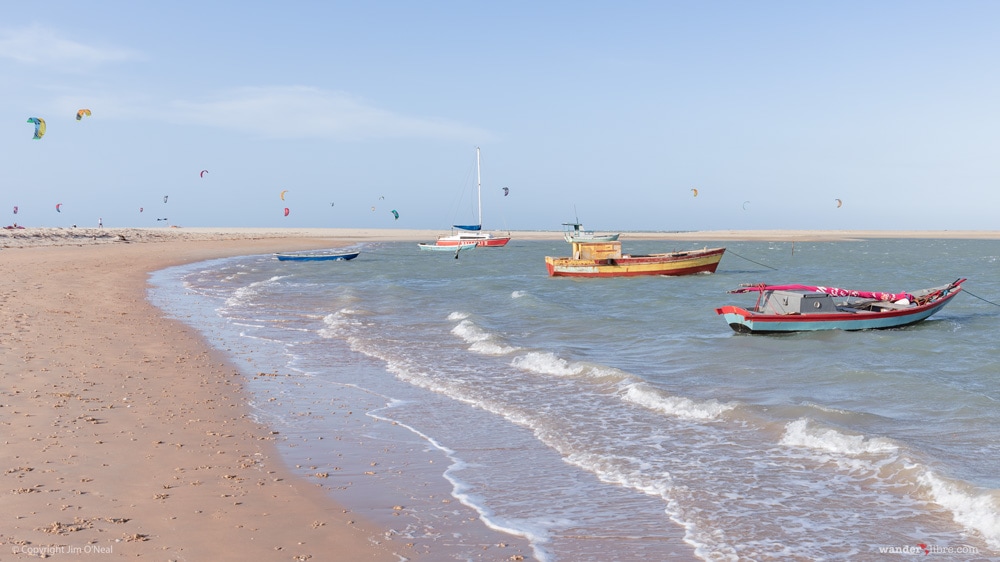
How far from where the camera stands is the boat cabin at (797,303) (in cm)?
1841

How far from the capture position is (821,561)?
5.45 metres

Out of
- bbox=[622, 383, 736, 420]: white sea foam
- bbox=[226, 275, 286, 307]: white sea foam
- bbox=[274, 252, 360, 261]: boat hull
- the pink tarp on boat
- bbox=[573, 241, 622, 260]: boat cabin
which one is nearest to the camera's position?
bbox=[622, 383, 736, 420]: white sea foam

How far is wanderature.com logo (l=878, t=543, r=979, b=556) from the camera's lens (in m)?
5.58

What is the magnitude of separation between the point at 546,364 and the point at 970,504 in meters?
7.71

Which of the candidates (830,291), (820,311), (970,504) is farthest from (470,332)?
(970,504)

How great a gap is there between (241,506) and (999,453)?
7.40m

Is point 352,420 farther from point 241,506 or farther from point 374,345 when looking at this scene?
point 374,345

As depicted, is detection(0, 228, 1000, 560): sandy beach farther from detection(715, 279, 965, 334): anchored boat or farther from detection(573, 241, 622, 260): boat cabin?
detection(573, 241, 622, 260): boat cabin

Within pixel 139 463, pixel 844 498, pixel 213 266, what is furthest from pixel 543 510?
pixel 213 266

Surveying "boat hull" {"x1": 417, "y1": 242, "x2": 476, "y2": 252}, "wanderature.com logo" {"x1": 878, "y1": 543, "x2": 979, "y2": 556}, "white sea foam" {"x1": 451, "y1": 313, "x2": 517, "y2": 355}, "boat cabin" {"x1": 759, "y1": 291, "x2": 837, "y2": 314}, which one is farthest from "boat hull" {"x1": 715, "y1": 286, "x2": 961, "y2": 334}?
"boat hull" {"x1": 417, "y1": 242, "x2": 476, "y2": 252}

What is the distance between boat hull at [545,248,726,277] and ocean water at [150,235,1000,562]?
16.8m

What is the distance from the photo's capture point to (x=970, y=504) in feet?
21.0

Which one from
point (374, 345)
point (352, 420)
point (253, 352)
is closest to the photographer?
point (352, 420)

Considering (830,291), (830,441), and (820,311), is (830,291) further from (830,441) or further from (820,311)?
(830,441)
